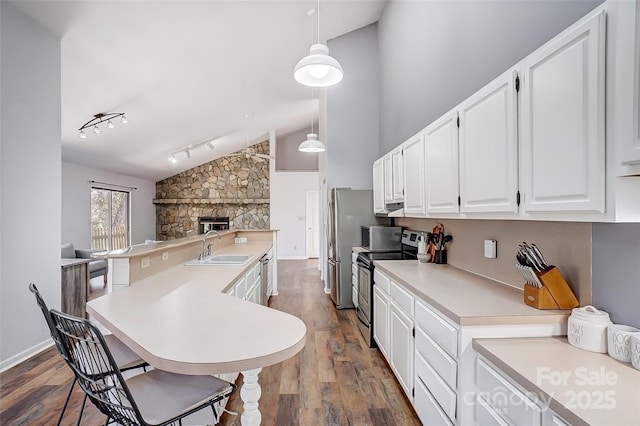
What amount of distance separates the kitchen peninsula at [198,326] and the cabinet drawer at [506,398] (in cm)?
75

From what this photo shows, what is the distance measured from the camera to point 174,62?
401 cm

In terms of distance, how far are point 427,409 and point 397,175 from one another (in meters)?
2.13

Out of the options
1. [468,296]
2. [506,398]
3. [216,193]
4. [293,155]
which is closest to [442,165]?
[468,296]

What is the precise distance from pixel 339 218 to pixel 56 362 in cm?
331

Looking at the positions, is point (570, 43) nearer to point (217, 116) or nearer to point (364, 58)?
point (364, 58)

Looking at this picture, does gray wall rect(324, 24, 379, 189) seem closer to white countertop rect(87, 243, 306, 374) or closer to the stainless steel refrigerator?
the stainless steel refrigerator

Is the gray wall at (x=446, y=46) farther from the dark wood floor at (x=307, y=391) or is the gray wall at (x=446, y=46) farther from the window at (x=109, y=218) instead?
the window at (x=109, y=218)

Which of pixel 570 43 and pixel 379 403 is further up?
pixel 570 43

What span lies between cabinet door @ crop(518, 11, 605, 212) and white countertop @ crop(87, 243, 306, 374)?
1.11 metres

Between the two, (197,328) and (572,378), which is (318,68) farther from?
(572,378)

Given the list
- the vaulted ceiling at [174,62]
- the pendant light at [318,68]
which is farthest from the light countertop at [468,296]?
the vaulted ceiling at [174,62]

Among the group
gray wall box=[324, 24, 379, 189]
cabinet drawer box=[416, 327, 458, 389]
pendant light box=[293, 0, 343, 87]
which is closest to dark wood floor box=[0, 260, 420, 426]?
cabinet drawer box=[416, 327, 458, 389]

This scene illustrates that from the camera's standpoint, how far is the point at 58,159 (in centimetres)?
313

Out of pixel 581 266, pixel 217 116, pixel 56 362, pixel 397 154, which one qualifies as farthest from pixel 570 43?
pixel 217 116
